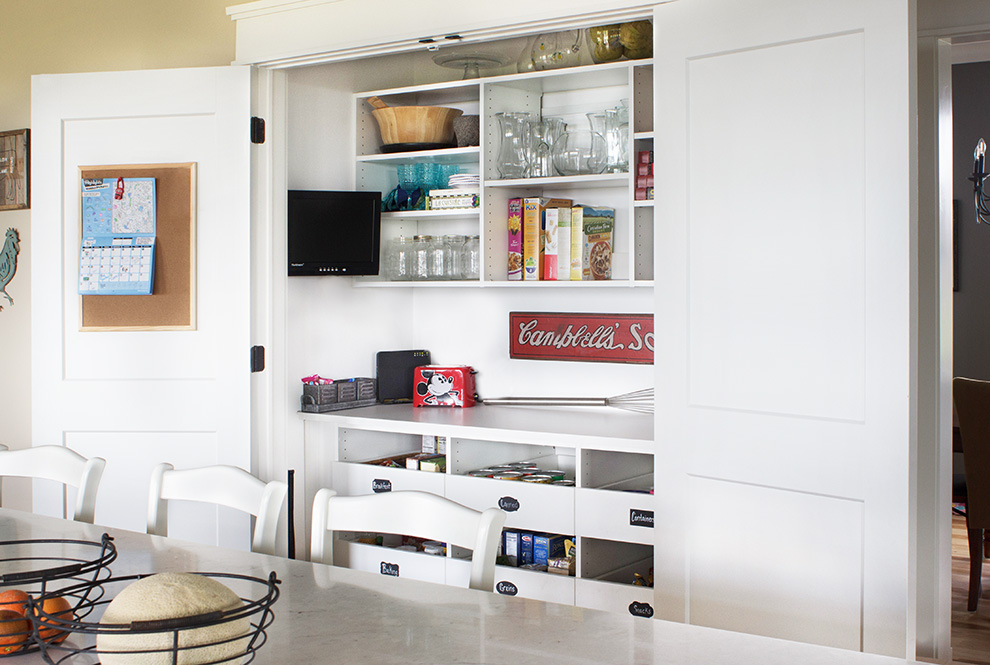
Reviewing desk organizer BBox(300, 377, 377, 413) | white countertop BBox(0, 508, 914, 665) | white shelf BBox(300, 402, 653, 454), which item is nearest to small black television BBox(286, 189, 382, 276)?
desk organizer BBox(300, 377, 377, 413)

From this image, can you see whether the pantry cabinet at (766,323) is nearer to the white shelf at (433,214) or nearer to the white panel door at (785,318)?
the white panel door at (785,318)

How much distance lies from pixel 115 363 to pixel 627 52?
2161 mm

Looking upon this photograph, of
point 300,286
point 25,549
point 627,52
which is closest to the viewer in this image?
point 25,549

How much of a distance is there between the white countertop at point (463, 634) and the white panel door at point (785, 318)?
1135 millimetres

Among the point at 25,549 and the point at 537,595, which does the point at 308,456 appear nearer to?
the point at 537,595

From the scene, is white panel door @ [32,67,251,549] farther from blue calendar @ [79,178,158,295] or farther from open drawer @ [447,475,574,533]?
open drawer @ [447,475,574,533]

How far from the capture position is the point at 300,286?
142 inches

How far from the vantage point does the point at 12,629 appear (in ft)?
4.07

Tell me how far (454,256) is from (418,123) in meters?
0.55

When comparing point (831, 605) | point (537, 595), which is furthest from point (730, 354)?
point (537, 595)

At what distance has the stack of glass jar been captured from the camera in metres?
3.75

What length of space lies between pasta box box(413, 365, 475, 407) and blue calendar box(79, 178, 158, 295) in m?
1.12

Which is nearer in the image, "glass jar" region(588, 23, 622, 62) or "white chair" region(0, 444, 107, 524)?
"white chair" region(0, 444, 107, 524)

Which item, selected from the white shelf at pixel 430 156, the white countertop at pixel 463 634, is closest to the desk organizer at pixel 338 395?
the white shelf at pixel 430 156
